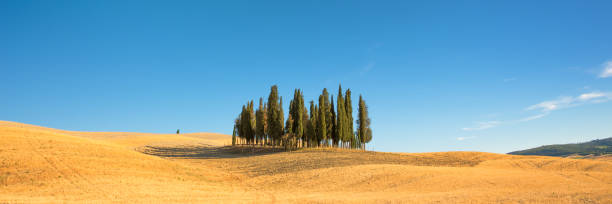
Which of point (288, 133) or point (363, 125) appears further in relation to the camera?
point (363, 125)

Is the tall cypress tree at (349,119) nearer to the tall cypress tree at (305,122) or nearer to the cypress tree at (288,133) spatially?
the tall cypress tree at (305,122)

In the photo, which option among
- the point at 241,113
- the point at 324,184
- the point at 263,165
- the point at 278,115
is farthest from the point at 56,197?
the point at 241,113

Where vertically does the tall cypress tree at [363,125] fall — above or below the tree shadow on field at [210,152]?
above

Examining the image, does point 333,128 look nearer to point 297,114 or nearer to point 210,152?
point 297,114

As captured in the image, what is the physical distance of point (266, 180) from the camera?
26938mm

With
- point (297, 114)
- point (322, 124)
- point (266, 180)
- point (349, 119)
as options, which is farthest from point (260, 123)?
point (266, 180)

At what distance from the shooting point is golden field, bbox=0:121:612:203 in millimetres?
17273

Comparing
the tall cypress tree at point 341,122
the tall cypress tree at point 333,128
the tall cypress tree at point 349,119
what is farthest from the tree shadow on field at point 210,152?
the tall cypress tree at point 349,119

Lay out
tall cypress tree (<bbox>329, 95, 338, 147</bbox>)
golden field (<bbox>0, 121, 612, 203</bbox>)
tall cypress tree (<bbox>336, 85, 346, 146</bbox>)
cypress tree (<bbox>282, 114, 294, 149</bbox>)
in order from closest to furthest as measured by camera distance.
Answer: golden field (<bbox>0, 121, 612, 203</bbox>) < cypress tree (<bbox>282, 114, 294, 149</bbox>) < tall cypress tree (<bbox>336, 85, 346, 146</bbox>) < tall cypress tree (<bbox>329, 95, 338, 147</bbox>)

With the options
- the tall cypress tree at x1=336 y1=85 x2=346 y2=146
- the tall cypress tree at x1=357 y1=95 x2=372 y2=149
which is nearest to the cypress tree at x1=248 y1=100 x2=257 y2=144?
the tall cypress tree at x1=336 y1=85 x2=346 y2=146

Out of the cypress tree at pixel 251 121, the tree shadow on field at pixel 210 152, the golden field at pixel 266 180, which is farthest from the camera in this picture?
the cypress tree at pixel 251 121

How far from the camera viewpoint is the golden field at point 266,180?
56.7 feet

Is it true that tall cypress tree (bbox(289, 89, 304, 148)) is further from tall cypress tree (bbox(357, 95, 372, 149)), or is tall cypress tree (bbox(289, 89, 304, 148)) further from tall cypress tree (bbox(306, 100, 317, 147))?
tall cypress tree (bbox(357, 95, 372, 149))

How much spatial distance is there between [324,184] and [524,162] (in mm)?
19310
